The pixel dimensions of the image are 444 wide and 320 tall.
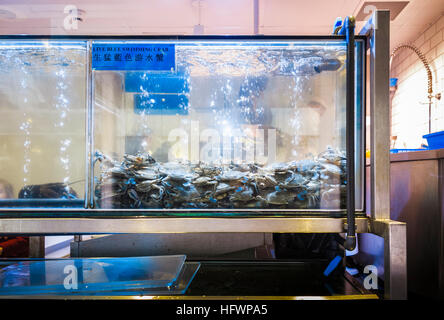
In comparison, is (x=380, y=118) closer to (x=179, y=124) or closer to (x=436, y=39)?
(x=179, y=124)

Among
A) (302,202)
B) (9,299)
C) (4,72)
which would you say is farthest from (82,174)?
(302,202)

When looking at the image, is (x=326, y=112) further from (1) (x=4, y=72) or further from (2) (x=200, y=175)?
(1) (x=4, y=72)

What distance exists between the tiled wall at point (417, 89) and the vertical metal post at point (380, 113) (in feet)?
6.67

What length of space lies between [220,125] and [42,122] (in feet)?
2.25

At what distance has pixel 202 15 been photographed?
2.23m

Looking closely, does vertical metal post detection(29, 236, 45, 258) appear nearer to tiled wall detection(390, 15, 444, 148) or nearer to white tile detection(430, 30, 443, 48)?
tiled wall detection(390, 15, 444, 148)

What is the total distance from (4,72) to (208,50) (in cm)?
82

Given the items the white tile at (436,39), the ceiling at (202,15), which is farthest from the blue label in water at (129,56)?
the white tile at (436,39)

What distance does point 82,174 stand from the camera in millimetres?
816

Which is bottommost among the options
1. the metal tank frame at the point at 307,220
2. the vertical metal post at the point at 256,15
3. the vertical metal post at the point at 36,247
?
the vertical metal post at the point at 36,247

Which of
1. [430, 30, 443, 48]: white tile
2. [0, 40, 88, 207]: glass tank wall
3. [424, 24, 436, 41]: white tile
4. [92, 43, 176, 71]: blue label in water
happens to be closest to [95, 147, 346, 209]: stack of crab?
[0, 40, 88, 207]: glass tank wall

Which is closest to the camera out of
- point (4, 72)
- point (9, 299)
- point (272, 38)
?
point (9, 299)

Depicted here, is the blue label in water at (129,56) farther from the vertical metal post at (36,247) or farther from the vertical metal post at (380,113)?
the vertical metal post at (36,247)

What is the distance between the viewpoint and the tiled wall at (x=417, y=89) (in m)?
2.18
